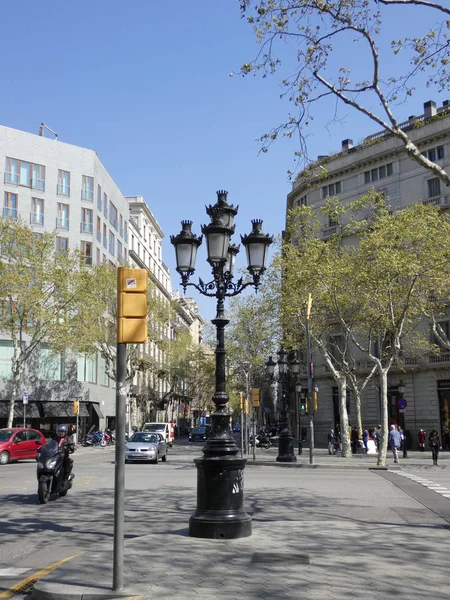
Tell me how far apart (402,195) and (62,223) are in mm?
25856

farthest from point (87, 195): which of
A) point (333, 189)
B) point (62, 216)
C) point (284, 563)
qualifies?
point (284, 563)

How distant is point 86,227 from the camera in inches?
2109

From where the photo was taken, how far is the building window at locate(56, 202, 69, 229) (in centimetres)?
5206

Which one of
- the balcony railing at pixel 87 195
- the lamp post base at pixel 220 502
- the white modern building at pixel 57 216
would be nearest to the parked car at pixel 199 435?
the white modern building at pixel 57 216

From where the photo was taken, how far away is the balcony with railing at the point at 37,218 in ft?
166

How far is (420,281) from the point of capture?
29.2 m

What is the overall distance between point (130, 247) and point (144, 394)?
15625 millimetres

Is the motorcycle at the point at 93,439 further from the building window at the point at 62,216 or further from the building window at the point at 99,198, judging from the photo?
the building window at the point at 99,198

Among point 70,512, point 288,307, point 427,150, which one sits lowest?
point 70,512

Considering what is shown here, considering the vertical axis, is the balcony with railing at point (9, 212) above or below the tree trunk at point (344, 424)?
above

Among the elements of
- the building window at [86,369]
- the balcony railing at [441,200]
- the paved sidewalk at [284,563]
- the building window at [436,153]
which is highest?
the building window at [436,153]

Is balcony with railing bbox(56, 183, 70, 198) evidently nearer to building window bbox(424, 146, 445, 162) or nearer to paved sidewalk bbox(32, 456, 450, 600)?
building window bbox(424, 146, 445, 162)

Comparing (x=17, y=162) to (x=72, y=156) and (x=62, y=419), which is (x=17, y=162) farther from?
(x=62, y=419)

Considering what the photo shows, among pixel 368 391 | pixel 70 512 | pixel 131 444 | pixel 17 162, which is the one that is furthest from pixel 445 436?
pixel 17 162
